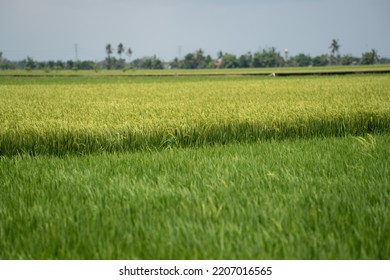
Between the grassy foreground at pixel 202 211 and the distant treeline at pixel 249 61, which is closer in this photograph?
the grassy foreground at pixel 202 211

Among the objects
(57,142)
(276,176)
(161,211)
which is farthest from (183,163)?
(57,142)

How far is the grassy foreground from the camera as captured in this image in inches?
87.7

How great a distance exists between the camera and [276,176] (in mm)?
3598

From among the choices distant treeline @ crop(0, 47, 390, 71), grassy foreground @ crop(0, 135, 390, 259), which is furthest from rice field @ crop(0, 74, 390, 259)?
distant treeline @ crop(0, 47, 390, 71)

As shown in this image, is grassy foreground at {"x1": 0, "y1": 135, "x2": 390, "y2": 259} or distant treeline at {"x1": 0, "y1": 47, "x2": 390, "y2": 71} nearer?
grassy foreground at {"x1": 0, "y1": 135, "x2": 390, "y2": 259}

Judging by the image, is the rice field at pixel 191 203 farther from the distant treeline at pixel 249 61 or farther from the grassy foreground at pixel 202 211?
the distant treeline at pixel 249 61

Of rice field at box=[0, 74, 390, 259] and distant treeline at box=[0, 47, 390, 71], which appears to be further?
distant treeline at box=[0, 47, 390, 71]

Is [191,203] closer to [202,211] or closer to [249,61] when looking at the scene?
[202,211]

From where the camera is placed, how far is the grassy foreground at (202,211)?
223cm

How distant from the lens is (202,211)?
2732 millimetres

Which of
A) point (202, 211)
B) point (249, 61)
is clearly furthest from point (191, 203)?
point (249, 61)

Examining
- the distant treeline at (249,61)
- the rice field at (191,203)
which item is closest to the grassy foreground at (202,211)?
the rice field at (191,203)

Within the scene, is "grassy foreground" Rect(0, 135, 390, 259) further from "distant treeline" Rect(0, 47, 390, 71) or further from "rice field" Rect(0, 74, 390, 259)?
"distant treeline" Rect(0, 47, 390, 71)
